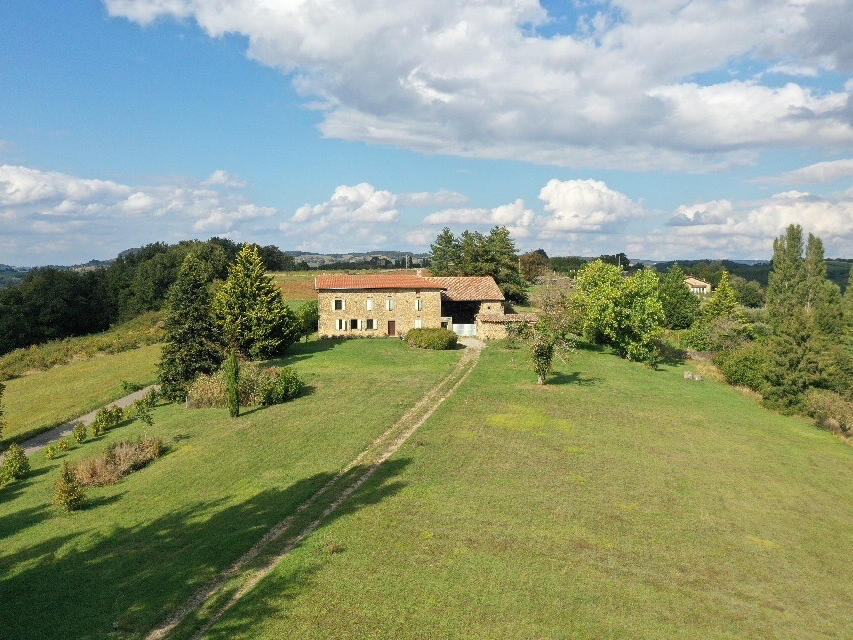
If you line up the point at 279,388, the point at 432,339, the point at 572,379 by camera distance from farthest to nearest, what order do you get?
the point at 432,339 < the point at 572,379 < the point at 279,388

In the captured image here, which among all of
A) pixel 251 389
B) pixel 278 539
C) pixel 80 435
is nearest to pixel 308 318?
pixel 251 389

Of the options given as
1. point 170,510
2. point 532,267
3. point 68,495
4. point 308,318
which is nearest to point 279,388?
point 68,495

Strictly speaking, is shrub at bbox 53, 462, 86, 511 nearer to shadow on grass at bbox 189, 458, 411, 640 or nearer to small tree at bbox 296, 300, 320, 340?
shadow on grass at bbox 189, 458, 411, 640

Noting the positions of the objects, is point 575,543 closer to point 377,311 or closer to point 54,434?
point 54,434

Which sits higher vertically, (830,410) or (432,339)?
(432,339)

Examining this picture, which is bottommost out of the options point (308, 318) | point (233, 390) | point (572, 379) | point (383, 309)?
point (572, 379)

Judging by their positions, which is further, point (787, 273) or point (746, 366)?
point (787, 273)

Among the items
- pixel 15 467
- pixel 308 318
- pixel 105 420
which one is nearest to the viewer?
pixel 15 467

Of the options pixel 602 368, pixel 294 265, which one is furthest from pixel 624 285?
pixel 294 265
